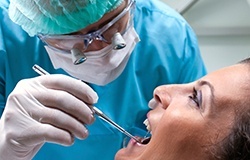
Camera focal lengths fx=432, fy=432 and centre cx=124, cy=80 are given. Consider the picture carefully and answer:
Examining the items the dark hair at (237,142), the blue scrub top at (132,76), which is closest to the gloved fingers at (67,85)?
the blue scrub top at (132,76)

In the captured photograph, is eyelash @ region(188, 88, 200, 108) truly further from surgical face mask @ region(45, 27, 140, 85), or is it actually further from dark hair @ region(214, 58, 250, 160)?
surgical face mask @ region(45, 27, 140, 85)

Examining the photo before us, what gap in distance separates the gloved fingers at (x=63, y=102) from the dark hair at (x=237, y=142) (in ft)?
1.10

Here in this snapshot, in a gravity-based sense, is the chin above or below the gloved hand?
below

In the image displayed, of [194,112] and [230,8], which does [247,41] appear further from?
[194,112]

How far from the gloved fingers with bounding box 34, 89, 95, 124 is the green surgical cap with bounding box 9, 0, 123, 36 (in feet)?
0.57

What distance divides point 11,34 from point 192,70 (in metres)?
0.56

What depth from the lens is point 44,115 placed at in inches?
40.9

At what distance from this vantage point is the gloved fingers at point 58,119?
1039 millimetres

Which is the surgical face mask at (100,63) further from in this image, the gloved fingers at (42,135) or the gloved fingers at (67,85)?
the gloved fingers at (42,135)

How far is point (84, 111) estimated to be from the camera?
1062mm

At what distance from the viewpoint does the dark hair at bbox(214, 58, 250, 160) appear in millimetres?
917

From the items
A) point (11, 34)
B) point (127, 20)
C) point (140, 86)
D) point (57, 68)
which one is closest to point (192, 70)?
point (140, 86)

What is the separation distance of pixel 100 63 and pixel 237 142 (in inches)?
18.4

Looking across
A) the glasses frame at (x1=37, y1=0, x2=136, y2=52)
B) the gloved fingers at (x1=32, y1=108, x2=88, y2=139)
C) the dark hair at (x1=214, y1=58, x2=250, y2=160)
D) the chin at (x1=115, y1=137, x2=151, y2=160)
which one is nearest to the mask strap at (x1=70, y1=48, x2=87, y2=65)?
the glasses frame at (x1=37, y1=0, x2=136, y2=52)
